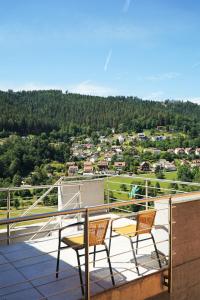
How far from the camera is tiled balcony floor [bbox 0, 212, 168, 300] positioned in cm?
311

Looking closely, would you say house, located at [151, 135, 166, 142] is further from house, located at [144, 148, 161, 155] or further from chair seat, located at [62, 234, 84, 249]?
chair seat, located at [62, 234, 84, 249]

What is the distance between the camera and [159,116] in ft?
113

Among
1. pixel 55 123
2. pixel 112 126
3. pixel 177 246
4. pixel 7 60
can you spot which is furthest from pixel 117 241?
pixel 112 126

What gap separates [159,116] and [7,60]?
1877 centimetres

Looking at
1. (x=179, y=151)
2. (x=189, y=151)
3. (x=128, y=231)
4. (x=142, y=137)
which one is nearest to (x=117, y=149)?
(x=142, y=137)

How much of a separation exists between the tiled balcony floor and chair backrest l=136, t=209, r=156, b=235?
0.53 ft

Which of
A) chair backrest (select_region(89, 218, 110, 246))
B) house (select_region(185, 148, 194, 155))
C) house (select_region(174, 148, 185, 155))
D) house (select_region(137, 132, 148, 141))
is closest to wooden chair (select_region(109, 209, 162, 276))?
chair backrest (select_region(89, 218, 110, 246))

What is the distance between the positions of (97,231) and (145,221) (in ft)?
2.33

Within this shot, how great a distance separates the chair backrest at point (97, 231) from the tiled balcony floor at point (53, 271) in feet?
1.17

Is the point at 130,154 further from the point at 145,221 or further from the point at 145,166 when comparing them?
the point at 145,221

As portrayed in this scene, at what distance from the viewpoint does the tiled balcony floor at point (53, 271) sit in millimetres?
3113

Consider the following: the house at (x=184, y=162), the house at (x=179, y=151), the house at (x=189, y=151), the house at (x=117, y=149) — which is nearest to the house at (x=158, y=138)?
the house at (x=179, y=151)

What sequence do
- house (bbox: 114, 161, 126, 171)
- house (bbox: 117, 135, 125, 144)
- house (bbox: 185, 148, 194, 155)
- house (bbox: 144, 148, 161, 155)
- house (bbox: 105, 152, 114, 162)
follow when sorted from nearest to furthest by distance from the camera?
house (bbox: 114, 161, 126, 171) → house (bbox: 185, 148, 194, 155) → house (bbox: 105, 152, 114, 162) → house (bbox: 144, 148, 161, 155) → house (bbox: 117, 135, 125, 144)

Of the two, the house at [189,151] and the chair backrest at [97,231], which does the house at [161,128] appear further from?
the chair backrest at [97,231]
